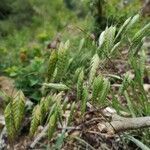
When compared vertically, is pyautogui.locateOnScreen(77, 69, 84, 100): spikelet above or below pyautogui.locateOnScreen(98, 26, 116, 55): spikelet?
below

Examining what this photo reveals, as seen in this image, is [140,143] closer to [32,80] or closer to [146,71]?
[146,71]

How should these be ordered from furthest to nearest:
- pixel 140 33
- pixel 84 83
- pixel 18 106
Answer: pixel 84 83 < pixel 140 33 < pixel 18 106

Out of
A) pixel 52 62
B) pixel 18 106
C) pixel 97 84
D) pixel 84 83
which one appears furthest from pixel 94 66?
pixel 84 83

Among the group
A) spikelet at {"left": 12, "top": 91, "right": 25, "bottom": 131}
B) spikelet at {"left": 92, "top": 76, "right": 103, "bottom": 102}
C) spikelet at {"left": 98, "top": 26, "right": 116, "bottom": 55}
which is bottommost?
spikelet at {"left": 12, "top": 91, "right": 25, "bottom": 131}

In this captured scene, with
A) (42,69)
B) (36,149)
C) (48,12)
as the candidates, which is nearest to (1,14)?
(48,12)

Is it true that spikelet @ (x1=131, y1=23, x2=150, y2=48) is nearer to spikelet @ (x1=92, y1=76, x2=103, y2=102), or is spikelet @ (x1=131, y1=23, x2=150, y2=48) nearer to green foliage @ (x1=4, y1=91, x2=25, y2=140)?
spikelet @ (x1=92, y1=76, x2=103, y2=102)

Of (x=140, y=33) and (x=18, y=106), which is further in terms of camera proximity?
(x=140, y=33)

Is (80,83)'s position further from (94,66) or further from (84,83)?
(84,83)

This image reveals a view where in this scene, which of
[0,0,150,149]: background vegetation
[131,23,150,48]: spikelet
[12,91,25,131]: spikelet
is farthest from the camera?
[131,23,150,48]: spikelet

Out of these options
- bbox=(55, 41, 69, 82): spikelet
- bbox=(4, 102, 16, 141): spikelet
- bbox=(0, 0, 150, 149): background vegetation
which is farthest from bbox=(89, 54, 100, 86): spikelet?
bbox=(4, 102, 16, 141): spikelet

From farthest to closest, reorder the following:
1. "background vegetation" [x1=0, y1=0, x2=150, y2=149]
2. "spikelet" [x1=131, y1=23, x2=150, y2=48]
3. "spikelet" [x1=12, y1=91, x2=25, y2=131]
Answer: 1. "spikelet" [x1=131, y1=23, x2=150, y2=48]
2. "background vegetation" [x1=0, y1=0, x2=150, y2=149]
3. "spikelet" [x1=12, y1=91, x2=25, y2=131]

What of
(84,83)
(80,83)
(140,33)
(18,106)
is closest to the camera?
(18,106)

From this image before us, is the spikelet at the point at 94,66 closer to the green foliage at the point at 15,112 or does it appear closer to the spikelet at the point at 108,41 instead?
the spikelet at the point at 108,41
